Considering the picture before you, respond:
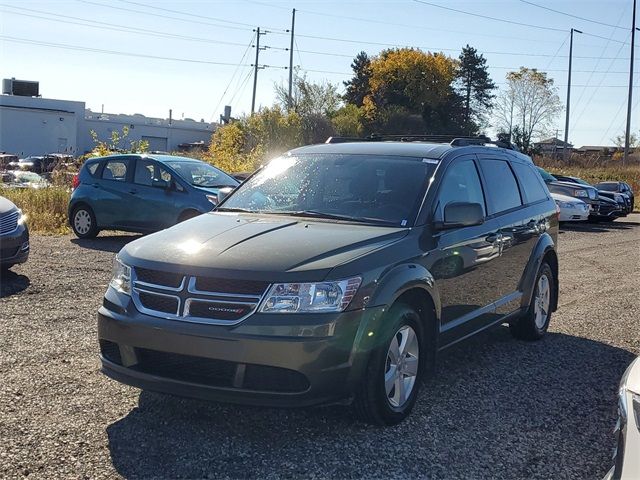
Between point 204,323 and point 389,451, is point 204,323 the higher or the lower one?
the higher one

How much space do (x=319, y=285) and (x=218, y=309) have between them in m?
0.58

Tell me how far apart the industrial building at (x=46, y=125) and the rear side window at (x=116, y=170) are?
46215 mm

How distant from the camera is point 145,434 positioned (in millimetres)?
4320

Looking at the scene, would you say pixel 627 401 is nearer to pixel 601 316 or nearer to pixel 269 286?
pixel 269 286

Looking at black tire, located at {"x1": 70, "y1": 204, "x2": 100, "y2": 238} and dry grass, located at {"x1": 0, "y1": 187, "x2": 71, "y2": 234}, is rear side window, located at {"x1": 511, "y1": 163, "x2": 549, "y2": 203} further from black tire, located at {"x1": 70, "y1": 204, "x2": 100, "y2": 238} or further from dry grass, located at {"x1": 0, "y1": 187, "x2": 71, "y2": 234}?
dry grass, located at {"x1": 0, "y1": 187, "x2": 71, "y2": 234}

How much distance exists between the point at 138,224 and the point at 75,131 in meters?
58.9

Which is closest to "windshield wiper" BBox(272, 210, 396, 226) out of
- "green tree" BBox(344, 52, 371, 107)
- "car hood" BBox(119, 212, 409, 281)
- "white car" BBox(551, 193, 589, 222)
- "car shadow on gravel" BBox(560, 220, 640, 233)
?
"car hood" BBox(119, 212, 409, 281)

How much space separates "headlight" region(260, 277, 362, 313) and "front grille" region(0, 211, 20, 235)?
5.99m

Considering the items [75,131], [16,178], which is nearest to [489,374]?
[16,178]

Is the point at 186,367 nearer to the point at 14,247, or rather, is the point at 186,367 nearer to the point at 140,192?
the point at 14,247

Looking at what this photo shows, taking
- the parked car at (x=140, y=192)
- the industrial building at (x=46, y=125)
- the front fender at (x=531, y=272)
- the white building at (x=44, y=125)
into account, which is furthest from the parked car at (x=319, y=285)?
the white building at (x=44, y=125)

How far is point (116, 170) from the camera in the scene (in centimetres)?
1388

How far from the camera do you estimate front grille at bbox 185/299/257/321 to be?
4.07m

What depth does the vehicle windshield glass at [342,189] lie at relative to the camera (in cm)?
519
